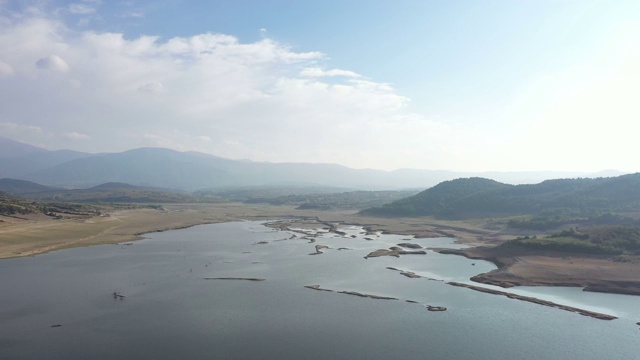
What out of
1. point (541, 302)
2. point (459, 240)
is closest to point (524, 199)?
point (459, 240)

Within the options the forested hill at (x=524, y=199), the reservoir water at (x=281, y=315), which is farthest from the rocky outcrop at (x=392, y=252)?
the forested hill at (x=524, y=199)

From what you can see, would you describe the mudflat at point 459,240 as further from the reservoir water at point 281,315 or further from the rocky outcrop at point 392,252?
the rocky outcrop at point 392,252

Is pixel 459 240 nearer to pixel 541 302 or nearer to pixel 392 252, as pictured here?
pixel 392 252

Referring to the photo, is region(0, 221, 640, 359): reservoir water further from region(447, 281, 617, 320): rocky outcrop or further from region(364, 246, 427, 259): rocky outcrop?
region(364, 246, 427, 259): rocky outcrop

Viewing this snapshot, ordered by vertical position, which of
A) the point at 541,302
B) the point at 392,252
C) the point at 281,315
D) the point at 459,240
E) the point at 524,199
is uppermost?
the point at 524,199

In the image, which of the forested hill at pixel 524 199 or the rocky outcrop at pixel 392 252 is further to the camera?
the forested hill at pixel 524 199
